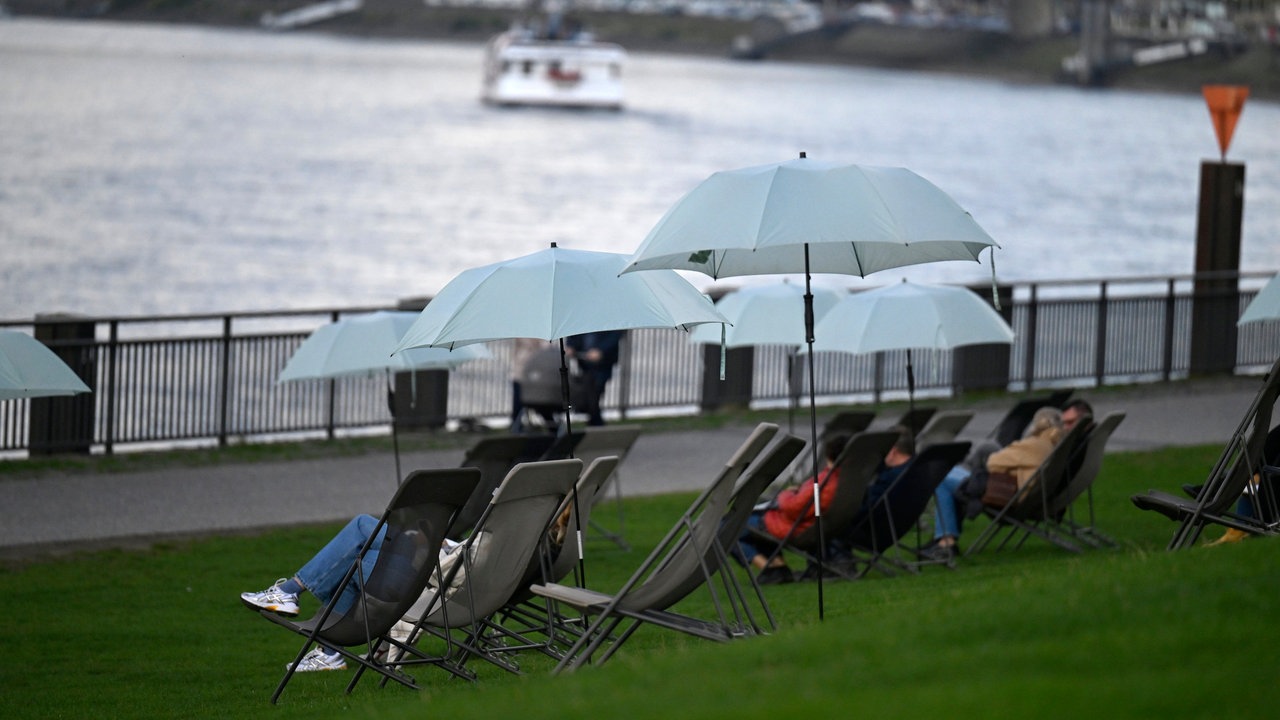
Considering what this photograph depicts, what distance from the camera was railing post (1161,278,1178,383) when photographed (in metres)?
18.5

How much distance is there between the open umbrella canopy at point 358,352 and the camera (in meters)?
9.91

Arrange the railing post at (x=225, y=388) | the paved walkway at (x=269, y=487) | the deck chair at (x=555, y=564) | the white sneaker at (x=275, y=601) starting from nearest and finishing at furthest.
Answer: the white sneaker at (x=275, y=601), the deck chair at (x=555, y=564), the paved walkway at (x=269, y=487), the railing post at (x=225, y=388)

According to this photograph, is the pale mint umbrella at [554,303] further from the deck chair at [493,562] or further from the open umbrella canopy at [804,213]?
the deck chair at [493,562]

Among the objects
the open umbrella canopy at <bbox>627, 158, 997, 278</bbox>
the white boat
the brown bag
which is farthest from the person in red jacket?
the white boat

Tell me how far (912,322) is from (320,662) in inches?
187

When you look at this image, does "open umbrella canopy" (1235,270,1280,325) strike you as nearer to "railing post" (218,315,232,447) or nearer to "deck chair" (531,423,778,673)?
"deck chair" (531,423,778,673)

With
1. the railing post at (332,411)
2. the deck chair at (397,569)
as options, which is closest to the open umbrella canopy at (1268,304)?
the deck chair at (397,569)

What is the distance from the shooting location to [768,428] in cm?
639

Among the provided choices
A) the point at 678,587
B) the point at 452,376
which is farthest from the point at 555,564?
the point at 452,376

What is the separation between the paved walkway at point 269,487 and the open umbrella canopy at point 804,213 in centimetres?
507

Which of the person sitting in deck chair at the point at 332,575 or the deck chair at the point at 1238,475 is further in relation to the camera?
the deck chair at the point at 1238,475

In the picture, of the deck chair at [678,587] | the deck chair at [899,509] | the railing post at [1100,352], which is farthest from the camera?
the railing post at [1100,352]

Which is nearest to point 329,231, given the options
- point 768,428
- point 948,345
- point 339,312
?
point 339,312

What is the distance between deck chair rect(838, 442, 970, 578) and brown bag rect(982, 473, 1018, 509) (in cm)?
62
